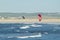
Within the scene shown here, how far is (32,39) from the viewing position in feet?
110

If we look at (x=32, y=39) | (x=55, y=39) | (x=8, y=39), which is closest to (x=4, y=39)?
(x=8, y=39)

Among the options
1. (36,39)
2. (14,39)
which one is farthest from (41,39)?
(14,39)

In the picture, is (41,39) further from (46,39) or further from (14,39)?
(14,39)

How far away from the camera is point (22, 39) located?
3378 cm

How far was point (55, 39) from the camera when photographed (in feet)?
110

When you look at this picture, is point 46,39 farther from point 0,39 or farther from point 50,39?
point 0,39

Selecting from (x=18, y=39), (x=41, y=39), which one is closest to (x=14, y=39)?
(x=18, y=39)

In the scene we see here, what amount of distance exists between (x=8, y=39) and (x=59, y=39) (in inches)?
191

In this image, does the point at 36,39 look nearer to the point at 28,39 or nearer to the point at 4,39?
the point at 28,39

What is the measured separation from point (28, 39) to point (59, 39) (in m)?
2.94

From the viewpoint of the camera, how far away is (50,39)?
110 feet

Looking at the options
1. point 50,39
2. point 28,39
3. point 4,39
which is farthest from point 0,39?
point 50,39

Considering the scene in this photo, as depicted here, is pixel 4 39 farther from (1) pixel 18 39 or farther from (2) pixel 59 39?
(2) pixel 59 39

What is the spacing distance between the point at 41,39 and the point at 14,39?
8.51 ft
